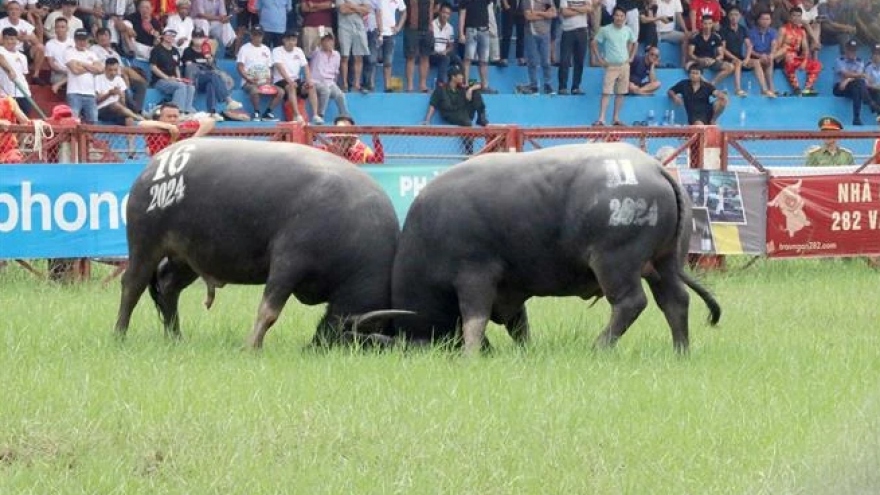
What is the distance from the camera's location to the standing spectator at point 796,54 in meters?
31.4

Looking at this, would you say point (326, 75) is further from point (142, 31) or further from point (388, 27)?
point (142, 31)

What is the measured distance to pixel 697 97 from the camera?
29688 millimetres

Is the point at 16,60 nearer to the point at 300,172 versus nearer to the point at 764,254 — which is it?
the point at 764,254

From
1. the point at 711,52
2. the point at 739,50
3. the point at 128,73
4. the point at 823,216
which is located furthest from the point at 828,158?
the point at 739,50

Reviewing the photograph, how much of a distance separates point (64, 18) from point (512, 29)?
28.8 ft

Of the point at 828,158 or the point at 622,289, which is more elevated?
the point at 622,289

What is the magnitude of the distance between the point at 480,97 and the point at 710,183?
353 inches

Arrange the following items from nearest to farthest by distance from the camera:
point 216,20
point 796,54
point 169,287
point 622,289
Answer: point 622,289, point 169,287, point 216,20, point 796,54

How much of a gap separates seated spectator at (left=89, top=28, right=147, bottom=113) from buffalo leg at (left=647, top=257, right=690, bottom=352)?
1328 cm

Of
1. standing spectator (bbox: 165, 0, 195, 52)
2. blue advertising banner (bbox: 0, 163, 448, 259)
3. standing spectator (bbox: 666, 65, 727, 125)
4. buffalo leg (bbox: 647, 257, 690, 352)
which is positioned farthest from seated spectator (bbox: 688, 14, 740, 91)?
buffalo leg (bbox: 647, 257, 690, 352)

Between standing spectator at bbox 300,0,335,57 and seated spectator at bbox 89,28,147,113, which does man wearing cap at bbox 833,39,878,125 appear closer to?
standing spectator at bbox 300,0,335,57

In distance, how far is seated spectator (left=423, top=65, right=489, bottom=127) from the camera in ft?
89.4

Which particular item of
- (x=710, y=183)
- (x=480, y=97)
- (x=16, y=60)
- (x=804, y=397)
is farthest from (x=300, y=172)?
(x=480, y=97)

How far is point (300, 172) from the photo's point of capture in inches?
457
